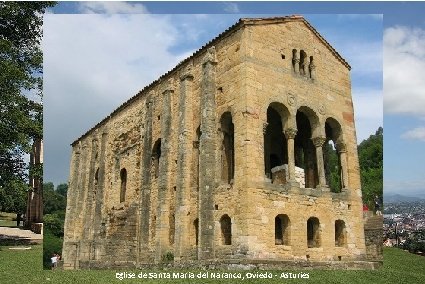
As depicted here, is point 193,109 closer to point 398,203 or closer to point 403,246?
point 398,203

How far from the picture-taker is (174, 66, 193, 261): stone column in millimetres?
18719

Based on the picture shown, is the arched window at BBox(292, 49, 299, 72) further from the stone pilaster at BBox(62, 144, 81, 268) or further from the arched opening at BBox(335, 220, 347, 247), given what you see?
the stone pilaster at BBox(62, 144, 81, 268)

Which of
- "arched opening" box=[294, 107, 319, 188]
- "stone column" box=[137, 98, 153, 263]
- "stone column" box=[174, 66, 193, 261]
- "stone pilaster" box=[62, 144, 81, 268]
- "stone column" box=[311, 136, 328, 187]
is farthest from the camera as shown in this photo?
"stone pilaster" box=[62, 144, 81, 268]

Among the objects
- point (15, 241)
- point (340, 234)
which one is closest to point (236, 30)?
point (340, 234)

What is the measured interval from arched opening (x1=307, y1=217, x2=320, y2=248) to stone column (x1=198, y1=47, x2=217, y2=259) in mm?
4182

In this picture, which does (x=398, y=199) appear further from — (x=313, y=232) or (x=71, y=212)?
(x=71, y=212)

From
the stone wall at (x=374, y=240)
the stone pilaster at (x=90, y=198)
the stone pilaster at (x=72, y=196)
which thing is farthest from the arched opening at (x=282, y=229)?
the stone pilaster at (x=72, y=196)

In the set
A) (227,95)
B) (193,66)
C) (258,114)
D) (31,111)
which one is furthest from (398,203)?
(31,111)

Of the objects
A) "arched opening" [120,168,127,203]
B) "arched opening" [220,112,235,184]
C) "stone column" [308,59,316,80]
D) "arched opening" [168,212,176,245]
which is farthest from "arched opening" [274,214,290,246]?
"arched opening" [120,168,127,203]

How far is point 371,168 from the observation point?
145 feet

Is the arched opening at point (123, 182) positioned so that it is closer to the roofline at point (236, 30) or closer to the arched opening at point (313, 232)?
the roofline at point (236, 30)

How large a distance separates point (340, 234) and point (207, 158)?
21.8 ft

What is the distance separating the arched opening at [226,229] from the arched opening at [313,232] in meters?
3.40

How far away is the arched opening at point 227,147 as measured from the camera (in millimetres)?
18609
